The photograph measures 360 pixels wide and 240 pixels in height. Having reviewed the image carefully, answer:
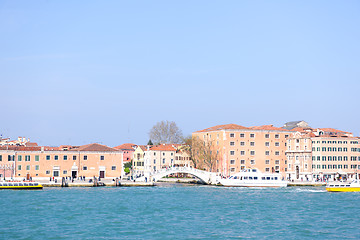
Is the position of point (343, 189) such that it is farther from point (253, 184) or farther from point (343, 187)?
point (253, 184)

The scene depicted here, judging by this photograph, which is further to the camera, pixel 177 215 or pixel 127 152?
pixel 127 152

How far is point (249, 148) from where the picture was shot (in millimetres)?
79938

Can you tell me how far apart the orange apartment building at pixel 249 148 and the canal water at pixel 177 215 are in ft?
67.2

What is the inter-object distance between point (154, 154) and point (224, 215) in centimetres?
5443

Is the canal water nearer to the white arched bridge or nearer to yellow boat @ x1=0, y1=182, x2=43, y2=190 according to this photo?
yellow boat @ x1=0, y1=182, x2=43, y2=190

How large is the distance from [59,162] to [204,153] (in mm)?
23471

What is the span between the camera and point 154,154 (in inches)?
Result: 3720

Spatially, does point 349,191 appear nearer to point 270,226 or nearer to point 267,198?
point 267,198

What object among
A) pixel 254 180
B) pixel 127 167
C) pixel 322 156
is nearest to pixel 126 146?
pixel 127 167

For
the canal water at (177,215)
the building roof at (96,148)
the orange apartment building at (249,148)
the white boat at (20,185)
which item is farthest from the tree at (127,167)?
the canal water at (177,215)

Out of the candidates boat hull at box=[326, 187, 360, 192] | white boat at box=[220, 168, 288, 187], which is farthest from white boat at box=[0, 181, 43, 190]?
boat hull at box=[326, 187, 360, 192]

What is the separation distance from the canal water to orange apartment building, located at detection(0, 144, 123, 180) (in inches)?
458

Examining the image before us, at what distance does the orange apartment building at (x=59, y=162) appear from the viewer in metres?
69.0

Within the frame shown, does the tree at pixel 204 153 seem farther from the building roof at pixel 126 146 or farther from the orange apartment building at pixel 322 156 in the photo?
the building roof at pixel 126 146
